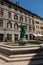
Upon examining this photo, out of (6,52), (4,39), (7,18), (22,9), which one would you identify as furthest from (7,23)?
(6,52)

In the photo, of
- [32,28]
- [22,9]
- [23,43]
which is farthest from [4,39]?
[23,43]

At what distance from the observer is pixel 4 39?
32062mm

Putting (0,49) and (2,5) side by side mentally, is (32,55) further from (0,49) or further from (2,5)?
(2,5)

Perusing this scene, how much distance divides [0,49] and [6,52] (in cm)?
140

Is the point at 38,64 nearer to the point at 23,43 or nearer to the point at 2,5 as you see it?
the point at 23,43

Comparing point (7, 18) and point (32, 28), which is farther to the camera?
point (32, 28)

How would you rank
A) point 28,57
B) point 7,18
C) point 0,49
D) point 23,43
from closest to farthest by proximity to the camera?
point 28,57
point 0,49
point 23,43
point 7,18

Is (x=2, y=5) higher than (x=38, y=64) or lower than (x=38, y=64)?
higher

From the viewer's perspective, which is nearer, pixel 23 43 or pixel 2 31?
pixel 23 43

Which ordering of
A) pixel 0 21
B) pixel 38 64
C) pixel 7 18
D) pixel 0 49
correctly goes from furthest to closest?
pixel 7 18, pixel 0 21, pixel 0 49, pixel 38 64

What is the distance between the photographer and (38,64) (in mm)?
8031

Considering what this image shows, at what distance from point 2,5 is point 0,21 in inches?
139

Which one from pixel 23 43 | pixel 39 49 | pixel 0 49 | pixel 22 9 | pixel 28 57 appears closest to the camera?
pixel 28 57

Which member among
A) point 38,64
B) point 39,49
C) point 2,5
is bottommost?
point 38,64
